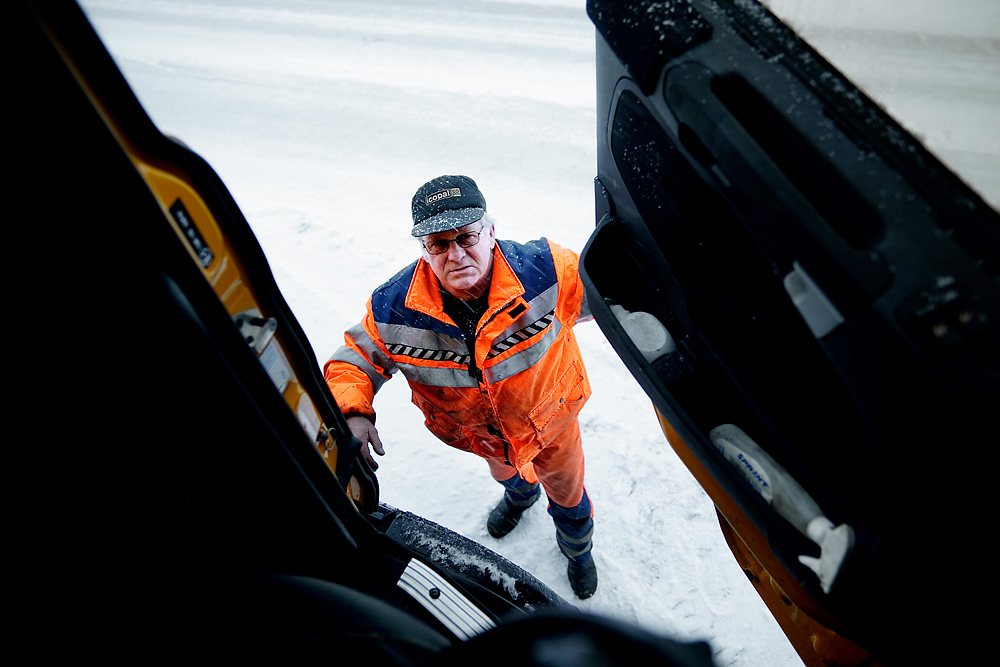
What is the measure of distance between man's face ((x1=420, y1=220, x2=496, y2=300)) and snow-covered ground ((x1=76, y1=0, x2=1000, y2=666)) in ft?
4.23

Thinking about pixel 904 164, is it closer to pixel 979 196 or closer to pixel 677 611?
pixel 979 196

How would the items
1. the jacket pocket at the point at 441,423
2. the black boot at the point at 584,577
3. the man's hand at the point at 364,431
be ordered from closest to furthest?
the man's hand at the point at 364,431 → the jacket pocket at the point at 441,423 → the black boot at the point at 584,577

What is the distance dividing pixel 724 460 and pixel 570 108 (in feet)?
18.2

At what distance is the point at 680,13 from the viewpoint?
3.45 ft

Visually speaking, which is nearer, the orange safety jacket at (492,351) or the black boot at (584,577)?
the orange safety jacket at (492,351)

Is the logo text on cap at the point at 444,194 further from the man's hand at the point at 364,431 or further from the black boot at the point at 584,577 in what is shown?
the black boot at the point at 584,577

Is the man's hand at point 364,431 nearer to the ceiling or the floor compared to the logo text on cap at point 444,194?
nearer to the floor

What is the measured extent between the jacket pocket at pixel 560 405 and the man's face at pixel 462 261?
1.79 ft

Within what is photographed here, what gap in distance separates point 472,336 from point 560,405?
0.49m

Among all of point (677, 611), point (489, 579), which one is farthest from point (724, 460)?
point (677, 611)

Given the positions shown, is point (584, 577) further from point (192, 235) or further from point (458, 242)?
point (192, 235)

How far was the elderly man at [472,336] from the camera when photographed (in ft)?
6.97

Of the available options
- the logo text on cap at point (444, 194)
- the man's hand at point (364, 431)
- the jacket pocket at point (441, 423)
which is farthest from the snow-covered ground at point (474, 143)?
the logo text on cap at point (444, 194)

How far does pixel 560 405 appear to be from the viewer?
2367mm
